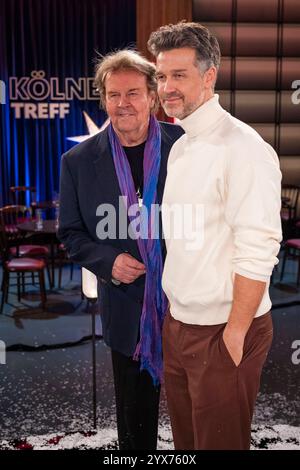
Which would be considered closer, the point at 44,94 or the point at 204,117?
the point at 204,117

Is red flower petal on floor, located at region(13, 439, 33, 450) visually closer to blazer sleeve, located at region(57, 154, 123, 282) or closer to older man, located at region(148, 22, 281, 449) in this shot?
blazer sleeve, located at region(57, 154, 123, 282)

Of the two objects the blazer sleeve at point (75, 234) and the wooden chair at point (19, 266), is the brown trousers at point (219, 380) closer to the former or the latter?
the blazer sleeve at point (75, 234)

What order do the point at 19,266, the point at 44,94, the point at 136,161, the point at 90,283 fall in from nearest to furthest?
the point at 136,161, the point at 90,283, the point at 19,266, the point at 44,94

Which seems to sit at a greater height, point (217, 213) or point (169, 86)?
point (169, 86)

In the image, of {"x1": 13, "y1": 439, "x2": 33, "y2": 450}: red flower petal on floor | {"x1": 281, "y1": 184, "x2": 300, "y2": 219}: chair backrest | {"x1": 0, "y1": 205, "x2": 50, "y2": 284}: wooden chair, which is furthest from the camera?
{"x1": 281, "y1": 184, "x2": 300, "y2": 219}: chair backrest

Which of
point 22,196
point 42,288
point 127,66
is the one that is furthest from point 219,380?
point 22,196

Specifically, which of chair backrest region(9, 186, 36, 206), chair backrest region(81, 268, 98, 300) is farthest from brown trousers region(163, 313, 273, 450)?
chair backrest region(9, 186, 36, 206)

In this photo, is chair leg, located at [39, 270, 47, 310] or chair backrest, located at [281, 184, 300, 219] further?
chair backrest, located at [281, 184, 300, 219]

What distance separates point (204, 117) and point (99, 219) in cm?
56

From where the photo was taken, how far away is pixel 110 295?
1838 mm

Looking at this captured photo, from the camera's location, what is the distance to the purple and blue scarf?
5.85ft

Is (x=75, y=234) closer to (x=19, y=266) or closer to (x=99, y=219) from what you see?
(x=99, y=219)

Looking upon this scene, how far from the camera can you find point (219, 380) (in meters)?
1.36
